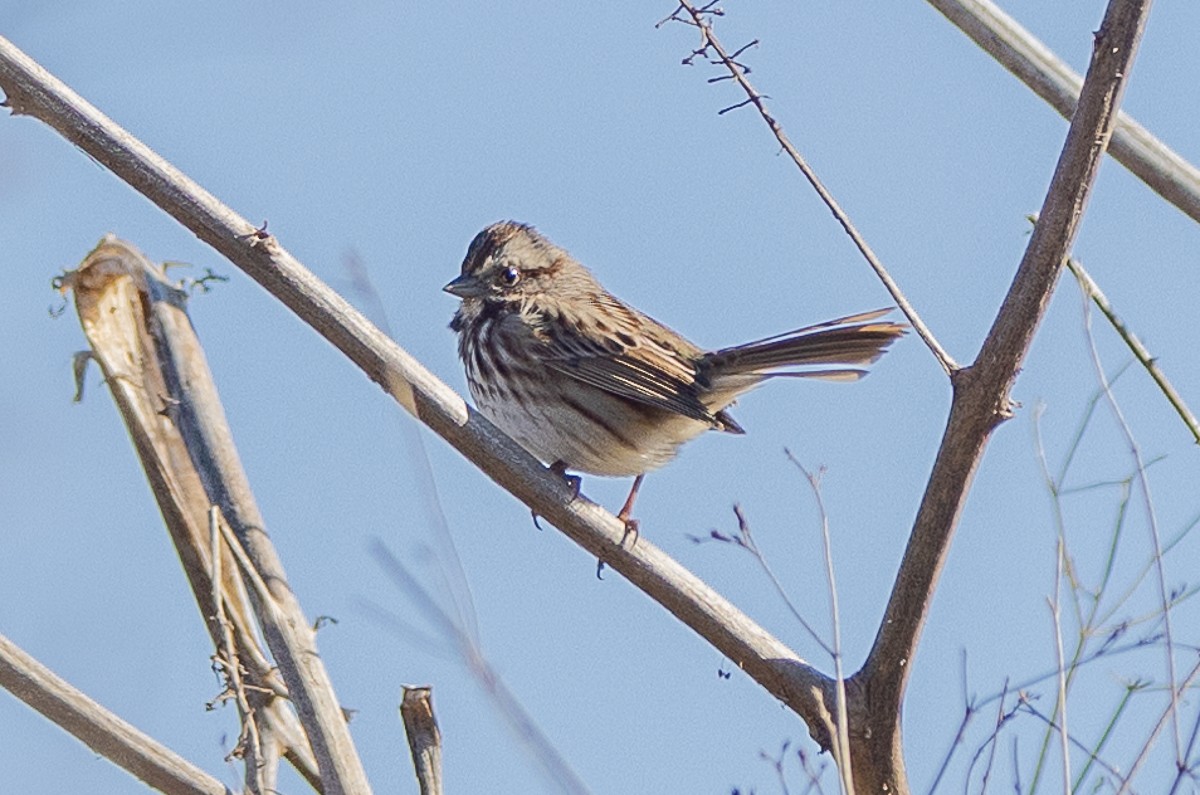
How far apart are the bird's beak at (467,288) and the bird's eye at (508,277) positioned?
7 centimetres

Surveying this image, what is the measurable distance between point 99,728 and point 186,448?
0.80 metres

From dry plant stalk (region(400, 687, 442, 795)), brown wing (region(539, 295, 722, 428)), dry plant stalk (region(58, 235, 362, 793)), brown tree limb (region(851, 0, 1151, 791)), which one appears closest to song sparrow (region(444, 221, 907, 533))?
brown wing (region(539, 295, 722, 428))

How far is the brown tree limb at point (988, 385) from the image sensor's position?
9.02ft

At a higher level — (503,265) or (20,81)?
(503,265)

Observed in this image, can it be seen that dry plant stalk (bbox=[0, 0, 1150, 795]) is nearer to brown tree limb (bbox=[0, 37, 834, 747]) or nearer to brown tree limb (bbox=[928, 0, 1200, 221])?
brown tree limb (bbox=[0, 37, 834, 747])

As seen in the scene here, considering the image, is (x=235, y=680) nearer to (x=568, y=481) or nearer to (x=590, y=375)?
(x=568, y=481)

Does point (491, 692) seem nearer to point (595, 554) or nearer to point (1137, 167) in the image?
point (595, 554)

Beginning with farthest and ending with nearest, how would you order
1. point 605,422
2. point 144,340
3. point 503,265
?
1. point 503,265
2. point 605,422
3. point 144,340

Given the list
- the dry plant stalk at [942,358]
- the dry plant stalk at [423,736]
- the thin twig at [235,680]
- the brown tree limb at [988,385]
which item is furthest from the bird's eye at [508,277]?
the dry plant stalk at [423,736]

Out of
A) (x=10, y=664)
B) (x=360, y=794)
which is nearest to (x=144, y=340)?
(x=10, y=664)

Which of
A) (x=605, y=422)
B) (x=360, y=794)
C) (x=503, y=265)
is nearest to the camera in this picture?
(x=360, y=794)

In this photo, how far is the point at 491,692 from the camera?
8.04 feet

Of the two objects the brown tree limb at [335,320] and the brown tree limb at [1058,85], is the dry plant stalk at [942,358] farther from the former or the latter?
the brown tree limb at [1058,85]

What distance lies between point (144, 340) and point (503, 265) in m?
2.09
